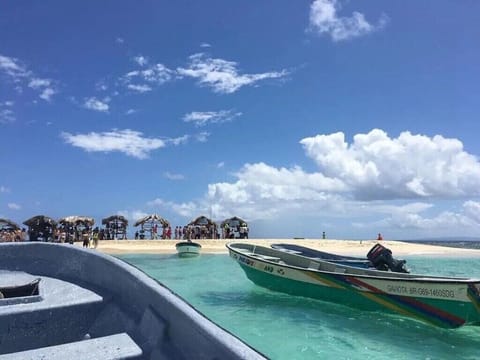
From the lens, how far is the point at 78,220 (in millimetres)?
39469

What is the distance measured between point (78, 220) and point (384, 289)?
3571cm

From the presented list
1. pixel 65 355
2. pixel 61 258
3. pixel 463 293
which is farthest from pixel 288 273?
pixel 65 355

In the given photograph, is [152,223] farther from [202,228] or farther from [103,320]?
[103,320]

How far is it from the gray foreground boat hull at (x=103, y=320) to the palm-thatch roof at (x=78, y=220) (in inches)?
1416

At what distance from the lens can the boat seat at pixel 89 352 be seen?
2547 millimetres

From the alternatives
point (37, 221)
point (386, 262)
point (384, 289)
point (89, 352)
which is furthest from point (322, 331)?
point (37, 221)

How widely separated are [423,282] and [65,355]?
8285 millimetres

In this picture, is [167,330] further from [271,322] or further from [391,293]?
[391,293]

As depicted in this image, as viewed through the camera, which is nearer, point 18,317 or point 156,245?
point 18,317

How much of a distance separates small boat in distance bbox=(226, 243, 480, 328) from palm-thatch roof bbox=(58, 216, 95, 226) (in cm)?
2991

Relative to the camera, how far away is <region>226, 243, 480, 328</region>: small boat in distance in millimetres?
8258

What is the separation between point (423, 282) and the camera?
29.2 feet

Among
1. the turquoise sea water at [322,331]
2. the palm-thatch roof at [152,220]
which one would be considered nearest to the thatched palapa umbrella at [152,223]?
the palm-thatch roof at [152,220]

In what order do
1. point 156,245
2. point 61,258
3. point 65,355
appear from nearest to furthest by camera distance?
1. point 65,355
2. point 61,258
3. point 156,245
